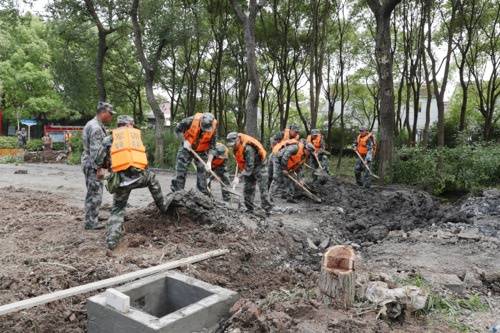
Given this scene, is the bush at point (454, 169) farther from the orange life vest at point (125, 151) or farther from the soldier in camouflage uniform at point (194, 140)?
the orange life vest at point (125, 151)

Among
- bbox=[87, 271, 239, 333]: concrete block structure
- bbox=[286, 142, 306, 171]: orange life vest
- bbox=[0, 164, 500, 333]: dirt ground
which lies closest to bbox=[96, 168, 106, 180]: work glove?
bbox=[0, 164, 500, 333]: dirt ground

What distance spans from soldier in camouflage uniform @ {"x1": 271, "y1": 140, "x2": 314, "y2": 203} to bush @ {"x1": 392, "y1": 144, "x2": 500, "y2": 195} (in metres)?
4.14

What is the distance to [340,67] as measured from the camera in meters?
26.3

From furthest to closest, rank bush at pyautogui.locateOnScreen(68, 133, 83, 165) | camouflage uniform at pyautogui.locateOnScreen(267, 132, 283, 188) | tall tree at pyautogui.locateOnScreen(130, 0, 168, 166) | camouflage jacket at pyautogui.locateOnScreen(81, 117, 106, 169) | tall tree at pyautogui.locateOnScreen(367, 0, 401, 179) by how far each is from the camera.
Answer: bush at pyautogui.locateOnScreen(68, 133, 83, 165)
tall tree at pyautogui.locateOnScreen(130, 0, 168, 166)
tall tree at pyautogui.locateOnScreen(367, 0, 401, 179)
camouflage uniform at pyautogui.locateOnScreen(267, 132, 283, 188)
camouflage jacket at pyautogui.locateOnScreen(81, 117, 106, 169)

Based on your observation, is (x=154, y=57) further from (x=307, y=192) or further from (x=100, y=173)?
(x=100, y=173)

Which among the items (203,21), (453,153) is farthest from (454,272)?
(203,21)

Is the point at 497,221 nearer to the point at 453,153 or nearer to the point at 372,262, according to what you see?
the point at 372,262

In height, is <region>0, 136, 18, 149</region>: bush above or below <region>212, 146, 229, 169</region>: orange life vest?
above

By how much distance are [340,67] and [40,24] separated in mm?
23750

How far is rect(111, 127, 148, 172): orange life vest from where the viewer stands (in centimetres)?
588

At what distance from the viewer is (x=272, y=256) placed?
6273mm

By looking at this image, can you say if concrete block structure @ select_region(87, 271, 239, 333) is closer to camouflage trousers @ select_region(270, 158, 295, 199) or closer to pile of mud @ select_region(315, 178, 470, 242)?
pile of mud @ select_region(315, 178, 470, 242)

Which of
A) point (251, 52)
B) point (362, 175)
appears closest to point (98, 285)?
point (362, 175)

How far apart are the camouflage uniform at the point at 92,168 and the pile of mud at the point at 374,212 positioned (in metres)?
4.12
